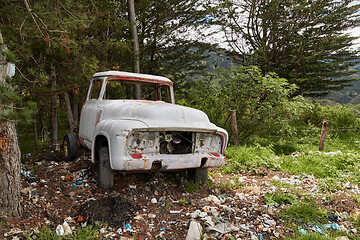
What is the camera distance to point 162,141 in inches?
146

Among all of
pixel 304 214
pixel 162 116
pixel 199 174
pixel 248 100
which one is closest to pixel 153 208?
pixel 199 174

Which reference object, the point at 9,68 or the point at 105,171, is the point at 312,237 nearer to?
the point at 105,171

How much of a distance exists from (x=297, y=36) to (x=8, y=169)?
669 inches

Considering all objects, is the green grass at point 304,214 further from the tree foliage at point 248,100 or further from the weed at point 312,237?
the tree foliage at point 248,100

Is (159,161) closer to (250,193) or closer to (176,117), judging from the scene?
(176,117)

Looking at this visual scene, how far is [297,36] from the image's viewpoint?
16078 mm

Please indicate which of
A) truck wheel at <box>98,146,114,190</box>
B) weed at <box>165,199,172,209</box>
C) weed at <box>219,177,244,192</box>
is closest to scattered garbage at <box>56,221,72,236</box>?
truck wheel at <box>98,146,114,190</box>

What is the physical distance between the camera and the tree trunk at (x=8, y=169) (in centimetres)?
287

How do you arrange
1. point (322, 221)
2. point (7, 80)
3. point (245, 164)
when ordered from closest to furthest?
1. point (7, 80)
2. point (322, 221)
3. point (245, 164)

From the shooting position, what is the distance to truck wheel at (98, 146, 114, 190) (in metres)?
3.75

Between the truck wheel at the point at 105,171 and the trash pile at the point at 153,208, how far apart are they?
0.51ft

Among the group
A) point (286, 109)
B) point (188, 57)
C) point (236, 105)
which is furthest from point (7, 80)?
point (188, 57)

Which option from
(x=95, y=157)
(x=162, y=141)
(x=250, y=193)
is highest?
(x=162, y=141)

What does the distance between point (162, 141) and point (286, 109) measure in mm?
5660
